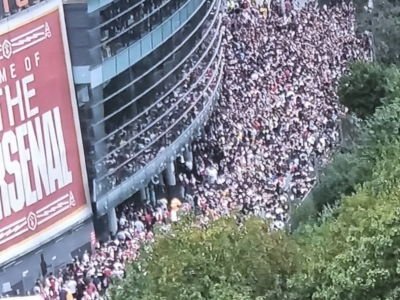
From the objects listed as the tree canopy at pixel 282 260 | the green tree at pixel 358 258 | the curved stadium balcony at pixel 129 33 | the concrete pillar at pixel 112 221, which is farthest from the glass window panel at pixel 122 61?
the green tree at pixel 358 258

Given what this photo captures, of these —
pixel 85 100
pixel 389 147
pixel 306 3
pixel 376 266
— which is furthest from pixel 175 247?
pixel 306 3

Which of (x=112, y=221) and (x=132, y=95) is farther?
(x=132, y=95)

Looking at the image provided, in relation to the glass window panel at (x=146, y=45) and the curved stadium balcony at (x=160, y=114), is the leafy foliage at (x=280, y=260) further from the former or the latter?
the glass window panel at (x=146, y=45)

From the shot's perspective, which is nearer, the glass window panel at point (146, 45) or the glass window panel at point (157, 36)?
the glass window panel at point (146, 45)

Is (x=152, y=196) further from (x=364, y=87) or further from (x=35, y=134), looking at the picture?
(x=364, y=87)

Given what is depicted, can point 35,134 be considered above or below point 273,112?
above

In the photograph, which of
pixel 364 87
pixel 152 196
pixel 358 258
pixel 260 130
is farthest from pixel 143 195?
pixel 358 258
